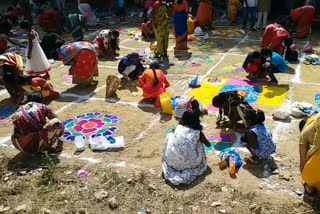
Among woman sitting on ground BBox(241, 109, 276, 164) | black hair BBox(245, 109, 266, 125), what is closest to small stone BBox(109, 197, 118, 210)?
woman sitting on ground BBox(241, 109, 276, 164)

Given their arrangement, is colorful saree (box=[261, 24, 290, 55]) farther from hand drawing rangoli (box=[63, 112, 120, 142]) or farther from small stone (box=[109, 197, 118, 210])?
small stone (box=[109, 197, 118, 210])

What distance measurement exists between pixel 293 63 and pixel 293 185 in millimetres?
5335

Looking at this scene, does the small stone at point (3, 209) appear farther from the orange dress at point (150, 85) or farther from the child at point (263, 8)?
the child at point (263, 8)

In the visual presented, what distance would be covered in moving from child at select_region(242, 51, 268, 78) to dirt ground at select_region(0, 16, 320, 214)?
1.00m

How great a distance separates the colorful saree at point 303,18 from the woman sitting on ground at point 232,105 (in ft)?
22.3

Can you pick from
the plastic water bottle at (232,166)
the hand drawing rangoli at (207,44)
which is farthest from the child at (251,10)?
the plastic water bottle at (232,166)

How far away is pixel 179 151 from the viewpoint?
4.66m

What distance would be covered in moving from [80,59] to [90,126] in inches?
80.5

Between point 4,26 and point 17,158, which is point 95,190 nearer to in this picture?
point 17,158

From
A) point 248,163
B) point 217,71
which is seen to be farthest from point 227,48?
point 248,163

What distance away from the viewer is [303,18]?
11344 millimetres

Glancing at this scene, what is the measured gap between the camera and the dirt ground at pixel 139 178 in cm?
431

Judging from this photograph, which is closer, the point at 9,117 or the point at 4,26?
the point at 9,117

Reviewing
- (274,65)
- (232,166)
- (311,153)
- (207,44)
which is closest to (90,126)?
(232,166)
